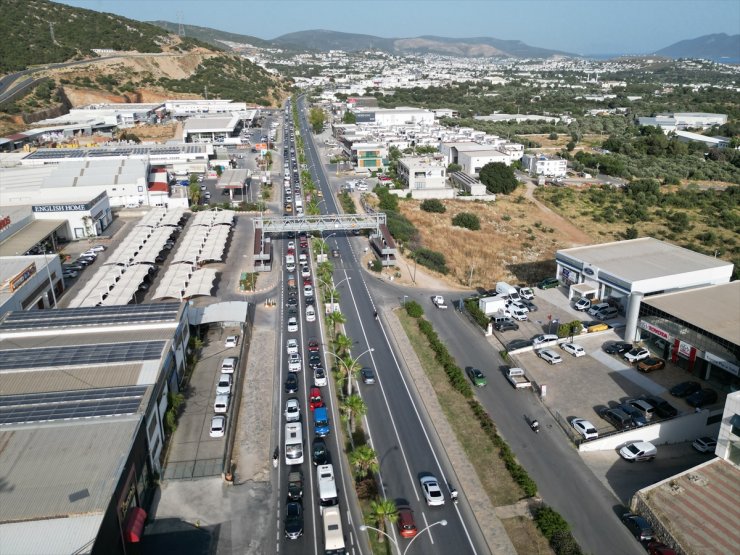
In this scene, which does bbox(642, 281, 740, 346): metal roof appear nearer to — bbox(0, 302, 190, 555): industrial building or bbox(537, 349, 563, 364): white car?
bbox(537, 349, 563, 364): white car

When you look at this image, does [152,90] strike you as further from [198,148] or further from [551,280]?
[551,280]

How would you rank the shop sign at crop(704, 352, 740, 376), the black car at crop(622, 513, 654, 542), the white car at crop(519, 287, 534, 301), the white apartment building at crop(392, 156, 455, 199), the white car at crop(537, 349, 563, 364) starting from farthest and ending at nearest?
the white apartment building at crop(392, 156, 455, 199) < the white car at crop(519, 287, 534, 301) < the white car at crop(537, 349, 563, 364) < the shop sign at crop(704, 352, 740, 376) < the black car at crop(622, 513, 654, 542)

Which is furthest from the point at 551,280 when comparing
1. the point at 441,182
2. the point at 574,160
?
the point at 574,160

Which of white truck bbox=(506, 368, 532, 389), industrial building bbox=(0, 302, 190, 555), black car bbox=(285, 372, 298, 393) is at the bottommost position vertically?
white truck bbox=(506, 368, 532, 389)

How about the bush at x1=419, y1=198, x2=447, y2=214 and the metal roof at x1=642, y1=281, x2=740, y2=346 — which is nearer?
the metal roof at x1=642, y1=281, x2=740, y2=346

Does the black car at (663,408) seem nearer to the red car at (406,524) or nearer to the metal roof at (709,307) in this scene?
the metal roof at (709,307)

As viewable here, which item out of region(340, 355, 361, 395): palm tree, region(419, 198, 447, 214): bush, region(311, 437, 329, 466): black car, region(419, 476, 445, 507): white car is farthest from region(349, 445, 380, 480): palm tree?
region(419, 198, 447, 214): bush
